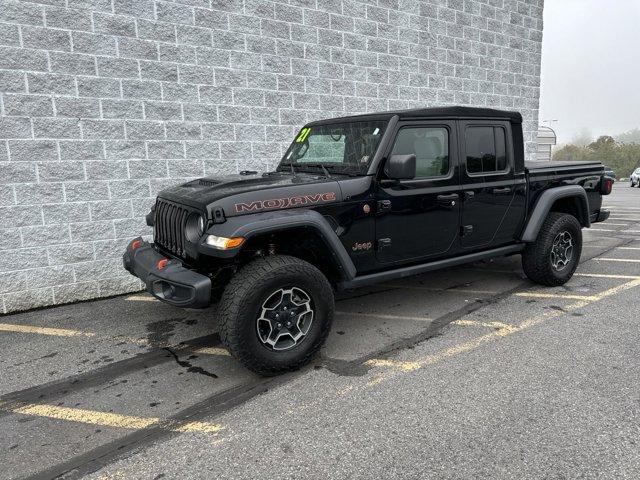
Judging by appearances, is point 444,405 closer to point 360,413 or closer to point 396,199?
point 360,413

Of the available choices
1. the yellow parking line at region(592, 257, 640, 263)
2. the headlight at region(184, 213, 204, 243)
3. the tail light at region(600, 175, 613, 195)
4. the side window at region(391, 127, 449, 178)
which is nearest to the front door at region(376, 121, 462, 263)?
the side window at region(391, 127, 449, 178)

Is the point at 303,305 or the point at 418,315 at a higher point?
the point at 303,305

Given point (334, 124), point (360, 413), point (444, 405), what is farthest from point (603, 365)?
point (334, 124)

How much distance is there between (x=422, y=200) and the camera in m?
4.22

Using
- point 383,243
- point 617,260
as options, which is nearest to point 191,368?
point 383,243

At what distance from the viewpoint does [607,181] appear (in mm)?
6074

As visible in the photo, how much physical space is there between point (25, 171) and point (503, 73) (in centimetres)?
863

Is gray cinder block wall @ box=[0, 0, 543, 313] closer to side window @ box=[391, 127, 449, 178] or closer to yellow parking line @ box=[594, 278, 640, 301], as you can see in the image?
side window @ box=[391, 127, 449, 178]

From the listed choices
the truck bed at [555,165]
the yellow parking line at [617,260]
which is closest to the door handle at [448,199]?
the truck bed at [555,165]

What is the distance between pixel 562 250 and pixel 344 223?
3065 mm

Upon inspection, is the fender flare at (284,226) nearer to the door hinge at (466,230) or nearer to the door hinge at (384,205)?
the door hinge at (384,205)

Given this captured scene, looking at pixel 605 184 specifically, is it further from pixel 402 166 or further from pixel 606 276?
pixel 402 166

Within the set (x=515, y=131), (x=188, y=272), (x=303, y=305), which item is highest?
(x=515, y=131)

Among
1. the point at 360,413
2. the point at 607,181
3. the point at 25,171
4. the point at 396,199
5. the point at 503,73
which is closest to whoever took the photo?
the point at 360,413
